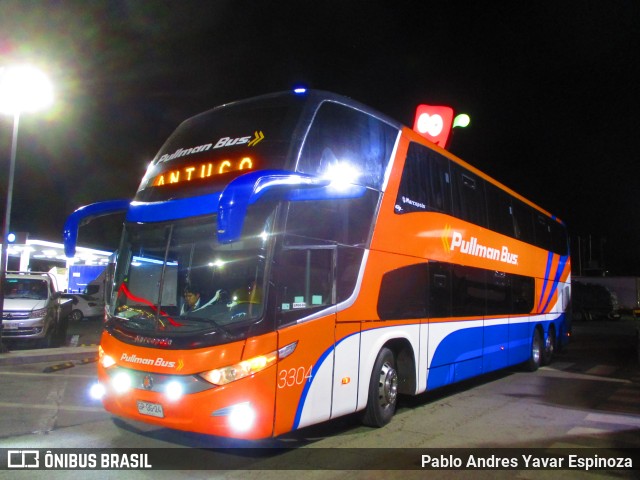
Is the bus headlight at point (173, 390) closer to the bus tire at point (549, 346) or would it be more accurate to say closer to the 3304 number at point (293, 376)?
the 3304 number at point (293, 376)

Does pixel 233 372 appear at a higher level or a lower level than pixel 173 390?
higher

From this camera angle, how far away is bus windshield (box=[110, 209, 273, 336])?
207 inches

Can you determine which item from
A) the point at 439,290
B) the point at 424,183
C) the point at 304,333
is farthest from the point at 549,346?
the point at 304,333

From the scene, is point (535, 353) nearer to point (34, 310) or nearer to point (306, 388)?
point (306, 388)

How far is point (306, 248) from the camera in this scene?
5.74 m

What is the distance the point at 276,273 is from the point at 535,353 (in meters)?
10.3

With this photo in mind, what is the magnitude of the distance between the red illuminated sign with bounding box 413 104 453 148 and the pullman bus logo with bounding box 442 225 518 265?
19.9 ft

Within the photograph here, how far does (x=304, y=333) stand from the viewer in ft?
18.2

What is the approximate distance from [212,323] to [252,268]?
2.22ft

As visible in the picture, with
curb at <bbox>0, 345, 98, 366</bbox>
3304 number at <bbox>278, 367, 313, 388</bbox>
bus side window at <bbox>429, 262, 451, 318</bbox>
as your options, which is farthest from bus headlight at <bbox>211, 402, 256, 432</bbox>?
curb at <bbox>0, 345, 98, 366</bbox>

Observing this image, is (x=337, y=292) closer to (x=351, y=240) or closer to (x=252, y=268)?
(x=351, y=240)

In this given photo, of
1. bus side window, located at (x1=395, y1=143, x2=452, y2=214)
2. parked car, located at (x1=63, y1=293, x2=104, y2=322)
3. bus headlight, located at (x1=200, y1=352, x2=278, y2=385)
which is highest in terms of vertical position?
bus side window, located at (x1=395, y1=143, x2=452, y2=214)

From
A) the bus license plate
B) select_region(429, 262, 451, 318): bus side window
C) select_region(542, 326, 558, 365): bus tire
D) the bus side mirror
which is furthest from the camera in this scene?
select_region(542, 326, 558, 365): bus tire

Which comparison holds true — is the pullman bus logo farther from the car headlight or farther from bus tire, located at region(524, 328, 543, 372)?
the car headlight
